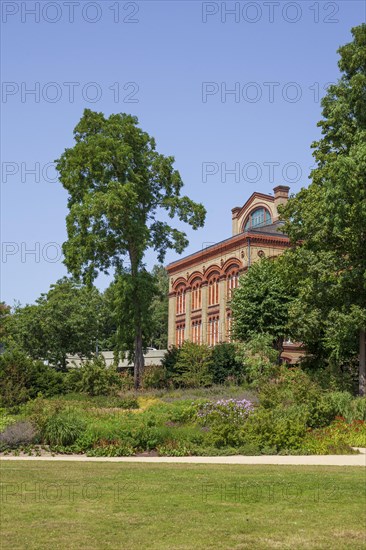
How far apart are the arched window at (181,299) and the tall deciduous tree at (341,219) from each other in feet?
104

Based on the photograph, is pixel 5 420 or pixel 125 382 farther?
pixel 125 382

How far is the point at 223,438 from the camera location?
1767 centimetres

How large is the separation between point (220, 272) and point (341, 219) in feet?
95.1

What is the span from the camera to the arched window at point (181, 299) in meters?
62.4

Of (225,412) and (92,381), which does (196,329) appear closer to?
(92,381)

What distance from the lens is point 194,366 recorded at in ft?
122

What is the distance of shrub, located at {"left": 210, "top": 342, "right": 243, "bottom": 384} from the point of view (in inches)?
1475

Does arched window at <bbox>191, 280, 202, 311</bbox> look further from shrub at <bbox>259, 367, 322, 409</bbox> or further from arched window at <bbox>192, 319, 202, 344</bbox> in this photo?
shrub at <bbox>259, 367, 322, 409</bbox>

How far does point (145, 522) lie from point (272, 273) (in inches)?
1200

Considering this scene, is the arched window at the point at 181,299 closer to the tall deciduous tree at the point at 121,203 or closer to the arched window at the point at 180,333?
the arched window at the point at 180,333

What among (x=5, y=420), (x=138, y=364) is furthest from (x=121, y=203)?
(x=5, y=420)

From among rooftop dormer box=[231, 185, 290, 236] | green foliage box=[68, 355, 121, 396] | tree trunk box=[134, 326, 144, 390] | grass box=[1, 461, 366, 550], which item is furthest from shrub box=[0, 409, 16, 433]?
rooftop dormer box=[231, 185, 290, 236]

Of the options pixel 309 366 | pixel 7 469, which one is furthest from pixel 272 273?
pixel 7 469

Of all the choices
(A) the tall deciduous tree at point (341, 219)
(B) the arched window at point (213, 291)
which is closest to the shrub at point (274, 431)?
(A) the tall deciduous tree at point (341, 219)
